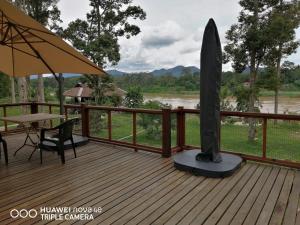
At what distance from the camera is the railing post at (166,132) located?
5.09 m

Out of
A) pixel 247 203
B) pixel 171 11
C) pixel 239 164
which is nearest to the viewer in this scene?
pixel 247 203

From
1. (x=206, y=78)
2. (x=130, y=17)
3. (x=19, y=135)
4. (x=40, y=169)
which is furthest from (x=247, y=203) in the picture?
(x=130, y=17)

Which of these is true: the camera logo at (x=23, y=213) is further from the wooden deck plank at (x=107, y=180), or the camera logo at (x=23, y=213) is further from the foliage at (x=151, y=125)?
the foliage at (x=151, y=125)

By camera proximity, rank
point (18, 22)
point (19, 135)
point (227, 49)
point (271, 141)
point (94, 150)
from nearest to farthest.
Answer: point (18, 22) → point (271, 141) → point (94, 150) → point (19, 135) → point (227, 49)

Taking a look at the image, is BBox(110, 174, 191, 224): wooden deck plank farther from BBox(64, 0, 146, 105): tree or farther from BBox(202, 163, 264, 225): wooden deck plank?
BBox(64, 0, 146, 105): tree

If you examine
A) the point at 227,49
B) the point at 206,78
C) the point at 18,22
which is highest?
the point at 227,49

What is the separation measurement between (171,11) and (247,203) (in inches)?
350

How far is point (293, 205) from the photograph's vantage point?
3.13 meters

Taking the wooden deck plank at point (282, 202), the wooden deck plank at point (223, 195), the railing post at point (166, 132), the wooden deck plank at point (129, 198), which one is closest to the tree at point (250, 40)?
the railing post at point (166, 132)

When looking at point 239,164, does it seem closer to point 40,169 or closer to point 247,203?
point 247,203

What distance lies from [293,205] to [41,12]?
12.9m

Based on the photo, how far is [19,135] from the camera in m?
7.17

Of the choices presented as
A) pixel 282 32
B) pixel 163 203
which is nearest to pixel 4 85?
pixel 282 32

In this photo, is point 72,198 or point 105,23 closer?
point 72,198
